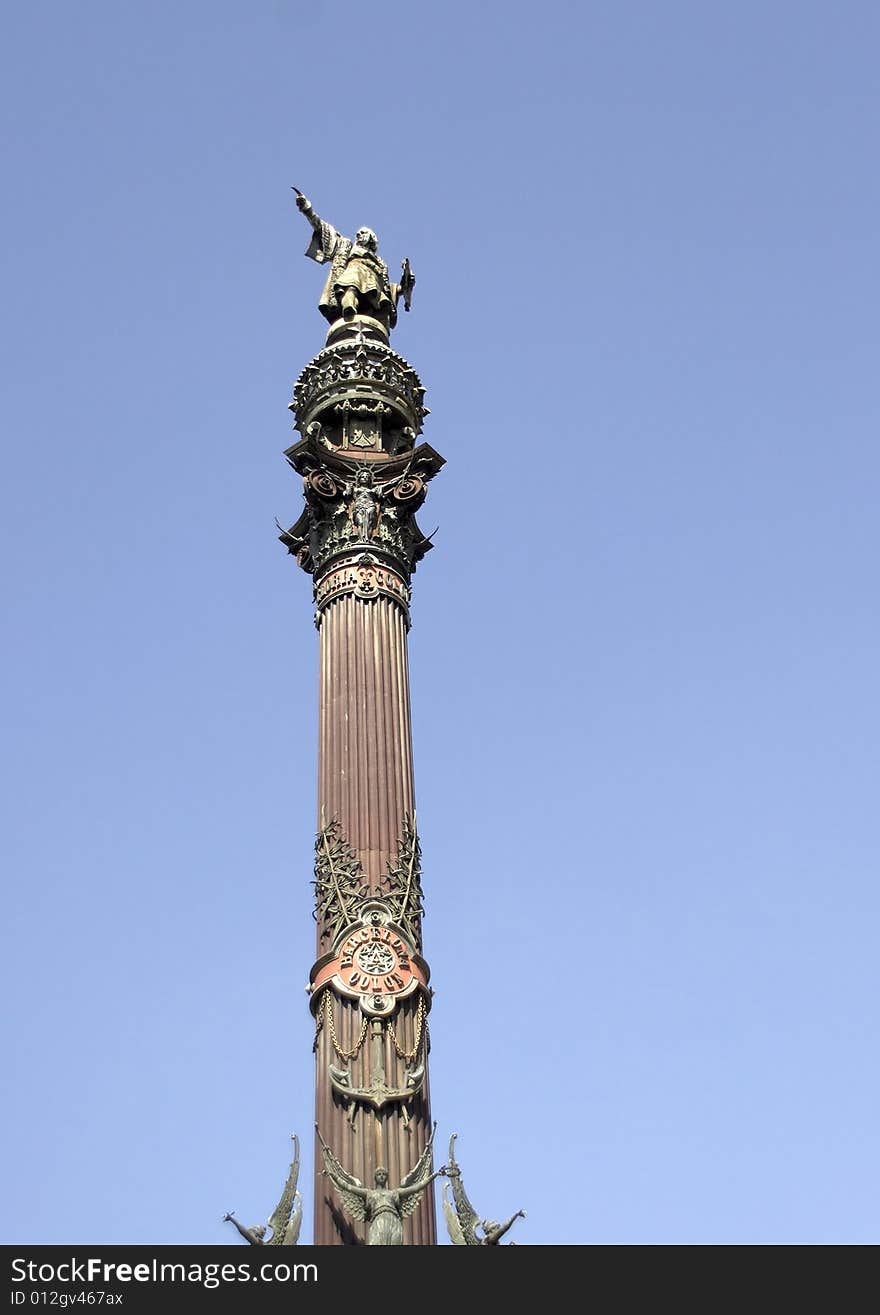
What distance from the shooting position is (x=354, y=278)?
44188mm

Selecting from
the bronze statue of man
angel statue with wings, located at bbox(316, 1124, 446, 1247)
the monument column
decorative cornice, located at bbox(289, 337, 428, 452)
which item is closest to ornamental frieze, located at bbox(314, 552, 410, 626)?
the monument column

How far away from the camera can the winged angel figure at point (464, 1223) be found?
3056cm

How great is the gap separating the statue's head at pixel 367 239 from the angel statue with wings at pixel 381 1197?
2122 cm

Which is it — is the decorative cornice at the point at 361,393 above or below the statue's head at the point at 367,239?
below

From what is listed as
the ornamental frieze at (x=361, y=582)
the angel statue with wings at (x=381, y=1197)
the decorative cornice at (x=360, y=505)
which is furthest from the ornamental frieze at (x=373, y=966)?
the decorative cornice at (x=360, y=505)

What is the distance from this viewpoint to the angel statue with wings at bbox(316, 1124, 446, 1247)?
29859 millimetres

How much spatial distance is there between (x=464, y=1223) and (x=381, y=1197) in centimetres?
139

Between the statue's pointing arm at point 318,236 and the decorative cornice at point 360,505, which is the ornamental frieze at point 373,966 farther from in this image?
the statue's pointing arm at point 318,236

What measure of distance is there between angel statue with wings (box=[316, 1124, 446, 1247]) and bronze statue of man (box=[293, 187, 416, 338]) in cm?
1881

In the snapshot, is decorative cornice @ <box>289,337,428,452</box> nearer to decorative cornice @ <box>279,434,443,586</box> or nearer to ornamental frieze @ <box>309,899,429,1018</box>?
decorative cornice @ <box>279,434,443,586</box>

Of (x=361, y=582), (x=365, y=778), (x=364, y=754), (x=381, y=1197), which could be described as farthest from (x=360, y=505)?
(x=381, y=1197)
